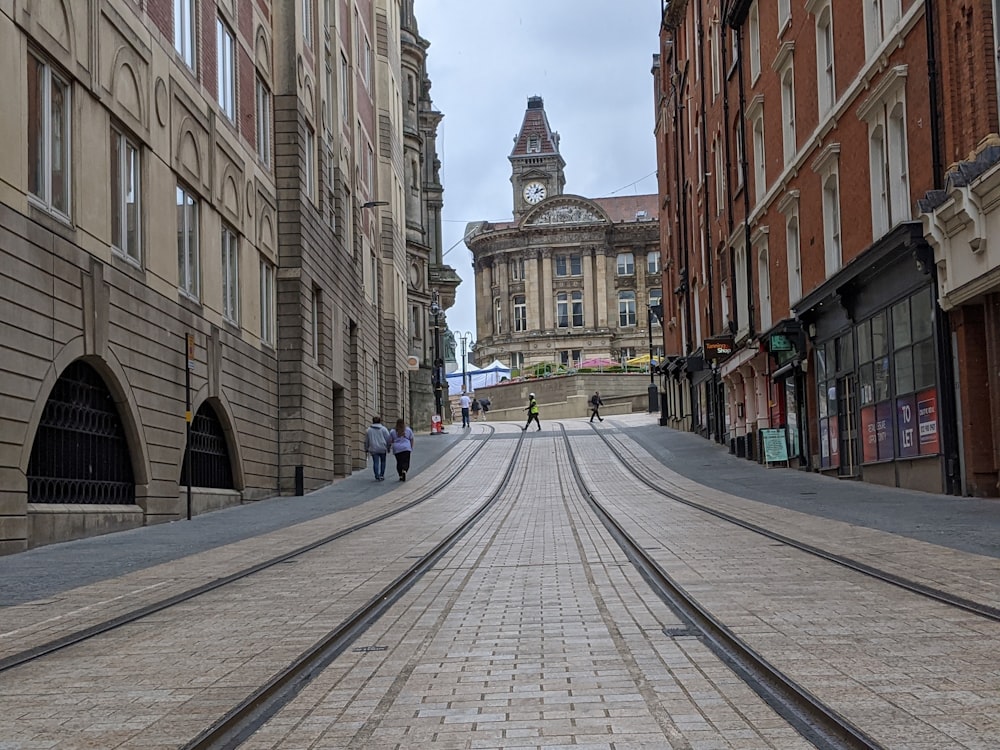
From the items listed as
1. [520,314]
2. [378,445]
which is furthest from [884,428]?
[520,314]

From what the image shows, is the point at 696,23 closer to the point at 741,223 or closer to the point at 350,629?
the point at 741,223

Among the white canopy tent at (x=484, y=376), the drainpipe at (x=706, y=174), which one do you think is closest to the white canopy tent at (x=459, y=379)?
the white canopy tent at (x=484, y=376)

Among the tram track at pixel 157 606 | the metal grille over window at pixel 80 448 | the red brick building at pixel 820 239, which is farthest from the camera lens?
the red brick building at pixel 820 239

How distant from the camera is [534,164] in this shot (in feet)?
472

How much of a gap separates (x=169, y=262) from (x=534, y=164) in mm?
125404

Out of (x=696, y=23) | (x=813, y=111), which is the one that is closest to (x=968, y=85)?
(x=813, y=111)

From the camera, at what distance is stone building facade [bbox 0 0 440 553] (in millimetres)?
15133

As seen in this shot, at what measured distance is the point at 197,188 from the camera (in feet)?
74.3

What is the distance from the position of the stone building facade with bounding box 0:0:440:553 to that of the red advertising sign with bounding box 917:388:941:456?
38.9ft

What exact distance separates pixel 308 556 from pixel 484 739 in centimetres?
890

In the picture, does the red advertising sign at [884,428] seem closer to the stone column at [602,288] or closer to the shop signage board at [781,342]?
the shop signage board at [781,342]

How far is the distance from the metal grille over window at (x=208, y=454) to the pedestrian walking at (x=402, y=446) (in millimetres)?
6490

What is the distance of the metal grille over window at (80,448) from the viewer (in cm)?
1575

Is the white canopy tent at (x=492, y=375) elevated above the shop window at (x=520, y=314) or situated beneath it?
situated beneath
